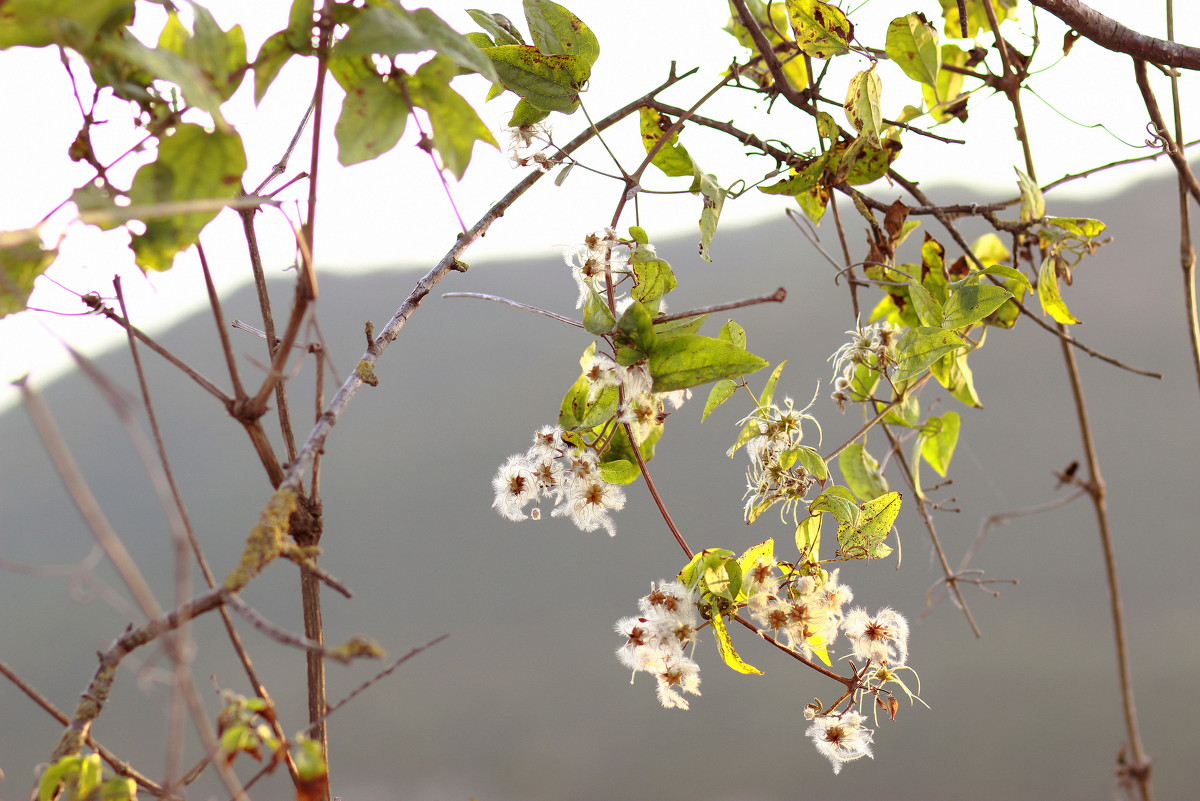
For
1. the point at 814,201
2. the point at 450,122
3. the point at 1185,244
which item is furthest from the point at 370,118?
the point at 1185,244

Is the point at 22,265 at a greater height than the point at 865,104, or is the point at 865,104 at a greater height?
the point at 865,104

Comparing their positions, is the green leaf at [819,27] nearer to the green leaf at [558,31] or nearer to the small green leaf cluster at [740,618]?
the green leaf at [558,31]

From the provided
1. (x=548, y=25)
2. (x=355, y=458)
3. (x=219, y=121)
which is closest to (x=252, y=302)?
(x=355, y=458)

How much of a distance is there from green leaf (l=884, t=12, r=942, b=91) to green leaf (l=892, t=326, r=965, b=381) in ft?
0.39

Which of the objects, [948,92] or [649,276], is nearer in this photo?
[649,276]

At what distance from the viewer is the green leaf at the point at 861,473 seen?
1.22ft

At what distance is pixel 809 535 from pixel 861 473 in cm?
11

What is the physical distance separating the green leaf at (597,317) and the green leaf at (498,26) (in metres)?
0.11

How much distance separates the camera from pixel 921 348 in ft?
1.01

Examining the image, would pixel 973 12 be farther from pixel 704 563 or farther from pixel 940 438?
pixel 704 563

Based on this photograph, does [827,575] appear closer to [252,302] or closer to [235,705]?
[235,705]

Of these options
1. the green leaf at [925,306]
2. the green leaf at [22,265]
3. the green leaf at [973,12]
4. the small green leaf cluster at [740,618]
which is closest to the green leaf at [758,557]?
the small green leaf cluster at [740,618]

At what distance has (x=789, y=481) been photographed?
273 mm

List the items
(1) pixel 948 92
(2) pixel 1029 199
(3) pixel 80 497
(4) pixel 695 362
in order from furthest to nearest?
(1) pixel 948 92 < (2) pixel 1029 199 < (4) pixel 695 362 < (3) pixel 80 497
